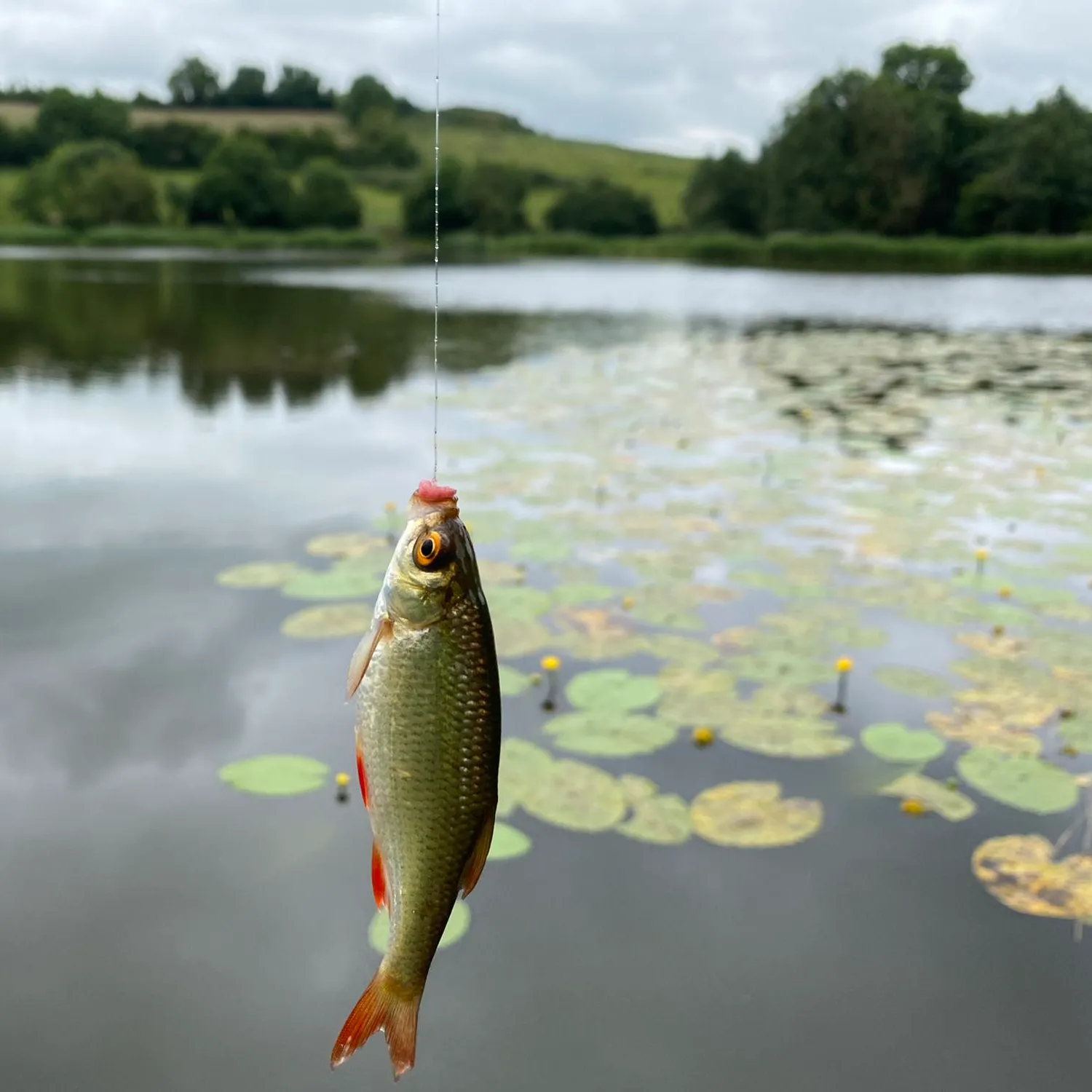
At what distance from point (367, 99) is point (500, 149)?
1119 centimetres

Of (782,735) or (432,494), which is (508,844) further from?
(432,494)

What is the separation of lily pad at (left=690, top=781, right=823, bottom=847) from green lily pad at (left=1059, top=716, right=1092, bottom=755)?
1166 millimetres

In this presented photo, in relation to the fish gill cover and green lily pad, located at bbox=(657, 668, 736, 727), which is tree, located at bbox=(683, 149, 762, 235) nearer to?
the fish gill cover

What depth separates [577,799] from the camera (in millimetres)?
3559

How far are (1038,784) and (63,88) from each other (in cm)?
9100

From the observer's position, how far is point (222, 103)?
82.8 meters

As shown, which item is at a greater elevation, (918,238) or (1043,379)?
(918,238)

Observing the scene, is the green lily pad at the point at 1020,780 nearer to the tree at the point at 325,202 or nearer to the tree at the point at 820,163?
the tree at the point at 820,163

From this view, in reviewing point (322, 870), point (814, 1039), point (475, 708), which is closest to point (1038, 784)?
point (814, 1039)

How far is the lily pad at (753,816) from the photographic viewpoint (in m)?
3.42

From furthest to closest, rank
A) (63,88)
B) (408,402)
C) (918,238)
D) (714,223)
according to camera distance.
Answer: (63,88) < (714,223) < (918,238) < (408,402)

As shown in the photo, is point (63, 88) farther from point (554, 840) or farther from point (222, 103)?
point (554, 840)

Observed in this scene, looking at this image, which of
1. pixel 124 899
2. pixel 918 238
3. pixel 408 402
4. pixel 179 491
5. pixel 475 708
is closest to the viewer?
pixel 475 708

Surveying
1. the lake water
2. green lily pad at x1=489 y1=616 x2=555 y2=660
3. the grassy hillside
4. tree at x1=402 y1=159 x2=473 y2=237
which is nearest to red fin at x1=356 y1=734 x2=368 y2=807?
the lake water
